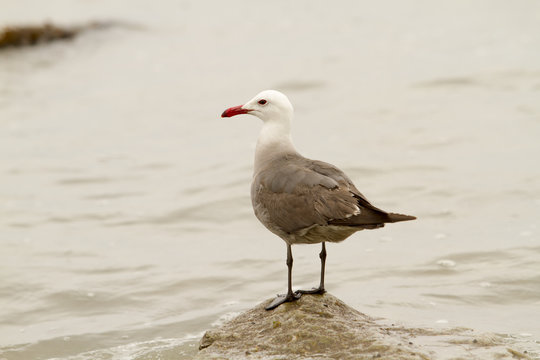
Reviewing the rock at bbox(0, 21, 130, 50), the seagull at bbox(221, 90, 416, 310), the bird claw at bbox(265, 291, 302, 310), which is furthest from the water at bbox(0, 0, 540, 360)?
the seagull at bbox(221, 90, 416, 310)

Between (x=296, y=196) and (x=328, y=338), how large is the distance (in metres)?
1.14

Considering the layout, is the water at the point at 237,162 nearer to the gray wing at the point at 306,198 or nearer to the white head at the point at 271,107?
the gray wing at the point at 306,198

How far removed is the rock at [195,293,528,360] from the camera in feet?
19.2

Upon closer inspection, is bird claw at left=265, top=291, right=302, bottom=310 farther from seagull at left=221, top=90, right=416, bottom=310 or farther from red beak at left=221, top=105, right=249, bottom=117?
red beak at left=221, top=105, right=249, bottom=117

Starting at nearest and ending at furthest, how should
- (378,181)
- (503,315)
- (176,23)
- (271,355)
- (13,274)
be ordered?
(271,355)
(503,315)
(13,274)
(378,181)
(176,23)

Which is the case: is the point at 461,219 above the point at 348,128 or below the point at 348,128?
below

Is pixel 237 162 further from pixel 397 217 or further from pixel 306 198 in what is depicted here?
pixel 397 217

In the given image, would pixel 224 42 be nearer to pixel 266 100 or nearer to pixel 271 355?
pixel 266 100

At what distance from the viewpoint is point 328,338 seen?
6023mm

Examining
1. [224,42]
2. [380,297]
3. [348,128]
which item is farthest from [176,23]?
[380,297]

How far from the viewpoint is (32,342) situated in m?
8.64

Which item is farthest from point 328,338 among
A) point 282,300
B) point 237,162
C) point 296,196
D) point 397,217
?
point 237,162

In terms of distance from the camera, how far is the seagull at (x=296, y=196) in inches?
241

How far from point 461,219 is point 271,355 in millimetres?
6390
